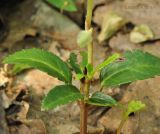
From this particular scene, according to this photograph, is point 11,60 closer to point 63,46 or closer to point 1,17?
point 63,46

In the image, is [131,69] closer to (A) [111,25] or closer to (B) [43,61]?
(B) [43,61]

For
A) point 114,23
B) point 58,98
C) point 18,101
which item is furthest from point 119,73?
point 114,23

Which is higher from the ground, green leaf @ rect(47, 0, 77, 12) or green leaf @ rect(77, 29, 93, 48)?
green leaf @ rect(47, 0, 77, 12)

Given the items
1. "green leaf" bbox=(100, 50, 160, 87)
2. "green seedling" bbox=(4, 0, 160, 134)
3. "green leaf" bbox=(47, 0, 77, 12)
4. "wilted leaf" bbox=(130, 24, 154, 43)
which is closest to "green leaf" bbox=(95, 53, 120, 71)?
"green seedling" bbox=(4, 0, 160, 134)

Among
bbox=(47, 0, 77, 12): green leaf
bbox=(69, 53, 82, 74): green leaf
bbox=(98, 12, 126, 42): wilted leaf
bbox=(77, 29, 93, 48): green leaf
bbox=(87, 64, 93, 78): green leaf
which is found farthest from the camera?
bbox=(47, 0, 77, 12): green leaf

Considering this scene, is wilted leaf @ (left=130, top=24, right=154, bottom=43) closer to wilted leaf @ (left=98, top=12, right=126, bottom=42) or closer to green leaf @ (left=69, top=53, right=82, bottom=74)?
wilted leaf @ (left=98, top=12, right=126, bottom=42)

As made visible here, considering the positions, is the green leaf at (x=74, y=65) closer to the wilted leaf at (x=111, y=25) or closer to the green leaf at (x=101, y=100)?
the green leaf at (x=101, y=100)

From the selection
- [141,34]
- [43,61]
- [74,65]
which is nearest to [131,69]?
[74,65]
